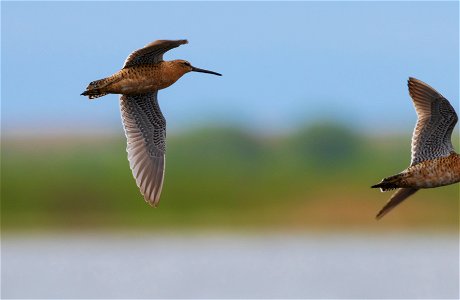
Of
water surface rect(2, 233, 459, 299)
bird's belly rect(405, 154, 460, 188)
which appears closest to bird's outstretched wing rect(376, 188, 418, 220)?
bird's belly rect(405, 154, 460, 188)

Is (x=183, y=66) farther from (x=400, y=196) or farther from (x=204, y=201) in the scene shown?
(x=204, y=201)

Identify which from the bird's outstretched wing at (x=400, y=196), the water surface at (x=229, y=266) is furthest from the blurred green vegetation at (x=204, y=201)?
the bird's outstretched wing at (x=400, y=196)

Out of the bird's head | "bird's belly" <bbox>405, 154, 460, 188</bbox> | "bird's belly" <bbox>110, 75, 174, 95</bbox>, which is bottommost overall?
"bird's belly" <bbox>405, 154, 460, 188</bbox>

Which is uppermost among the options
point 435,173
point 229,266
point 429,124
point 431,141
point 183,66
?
point 229,266

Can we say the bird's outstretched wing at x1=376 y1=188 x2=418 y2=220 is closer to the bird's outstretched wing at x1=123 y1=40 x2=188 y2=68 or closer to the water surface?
the bird's outstretched wing at x1=123 y1=40 x2=188 y2=68

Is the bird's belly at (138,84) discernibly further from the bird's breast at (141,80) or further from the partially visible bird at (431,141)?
the partially visible bird at (431,141)

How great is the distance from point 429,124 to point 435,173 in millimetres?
424

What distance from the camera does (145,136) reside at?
946 centimetres

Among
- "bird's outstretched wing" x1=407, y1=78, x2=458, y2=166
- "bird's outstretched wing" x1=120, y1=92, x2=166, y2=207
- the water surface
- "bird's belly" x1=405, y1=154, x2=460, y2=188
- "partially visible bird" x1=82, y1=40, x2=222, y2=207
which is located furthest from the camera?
the water surface

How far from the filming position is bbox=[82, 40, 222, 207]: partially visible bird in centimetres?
827

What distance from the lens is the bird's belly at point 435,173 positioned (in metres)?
8.55

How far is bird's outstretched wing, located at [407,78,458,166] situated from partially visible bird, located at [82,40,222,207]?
141 cm

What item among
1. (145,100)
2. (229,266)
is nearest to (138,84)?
(145,100)

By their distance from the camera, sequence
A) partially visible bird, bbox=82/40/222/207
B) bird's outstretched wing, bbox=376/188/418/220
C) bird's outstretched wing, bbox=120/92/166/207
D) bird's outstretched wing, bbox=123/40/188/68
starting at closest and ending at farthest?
bird's outstretched wing, bbox=123/40/188/68
partially visible bird, bbox=82/40/222/207
bird's outstretched wing, bbox=376/188/418/220
bird's outstretched wing, bbox=120/92/166/207
